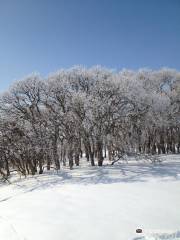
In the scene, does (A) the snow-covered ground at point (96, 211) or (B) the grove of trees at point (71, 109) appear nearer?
(A) the snow-covered ground at point (96, 211)

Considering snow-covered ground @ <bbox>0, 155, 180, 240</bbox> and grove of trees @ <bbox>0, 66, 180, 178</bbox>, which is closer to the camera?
snow-covered ground @ <bbox>0, 155, 180, 240</bbox>

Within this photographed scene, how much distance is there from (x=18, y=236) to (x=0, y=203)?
4739 mm

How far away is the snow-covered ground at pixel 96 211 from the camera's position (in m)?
7.02

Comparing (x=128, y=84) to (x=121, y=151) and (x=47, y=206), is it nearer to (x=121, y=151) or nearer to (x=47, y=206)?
(x=121, y=151)

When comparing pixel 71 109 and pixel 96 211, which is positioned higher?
pixel 71 109

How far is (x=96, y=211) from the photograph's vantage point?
893 centimetres

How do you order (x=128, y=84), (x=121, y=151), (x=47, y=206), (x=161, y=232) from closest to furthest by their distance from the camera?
(x=161, y=232) < (x=47, y=206) < (x=121, y=151) < (x=128, y=84)

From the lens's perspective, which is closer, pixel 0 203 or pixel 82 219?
pixel 82 219

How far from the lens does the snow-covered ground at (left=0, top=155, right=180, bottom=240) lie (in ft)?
23.0

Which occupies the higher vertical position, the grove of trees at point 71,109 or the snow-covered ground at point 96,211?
the grove of trees at point 71,109

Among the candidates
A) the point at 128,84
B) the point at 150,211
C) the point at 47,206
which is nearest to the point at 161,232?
the point at 150,211

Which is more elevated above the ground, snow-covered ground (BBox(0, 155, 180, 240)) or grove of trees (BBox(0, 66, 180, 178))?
grove of trees (BBox(0, 66, 180, 178))

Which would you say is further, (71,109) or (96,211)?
(71,109)

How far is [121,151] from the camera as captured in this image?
21.7 metres
